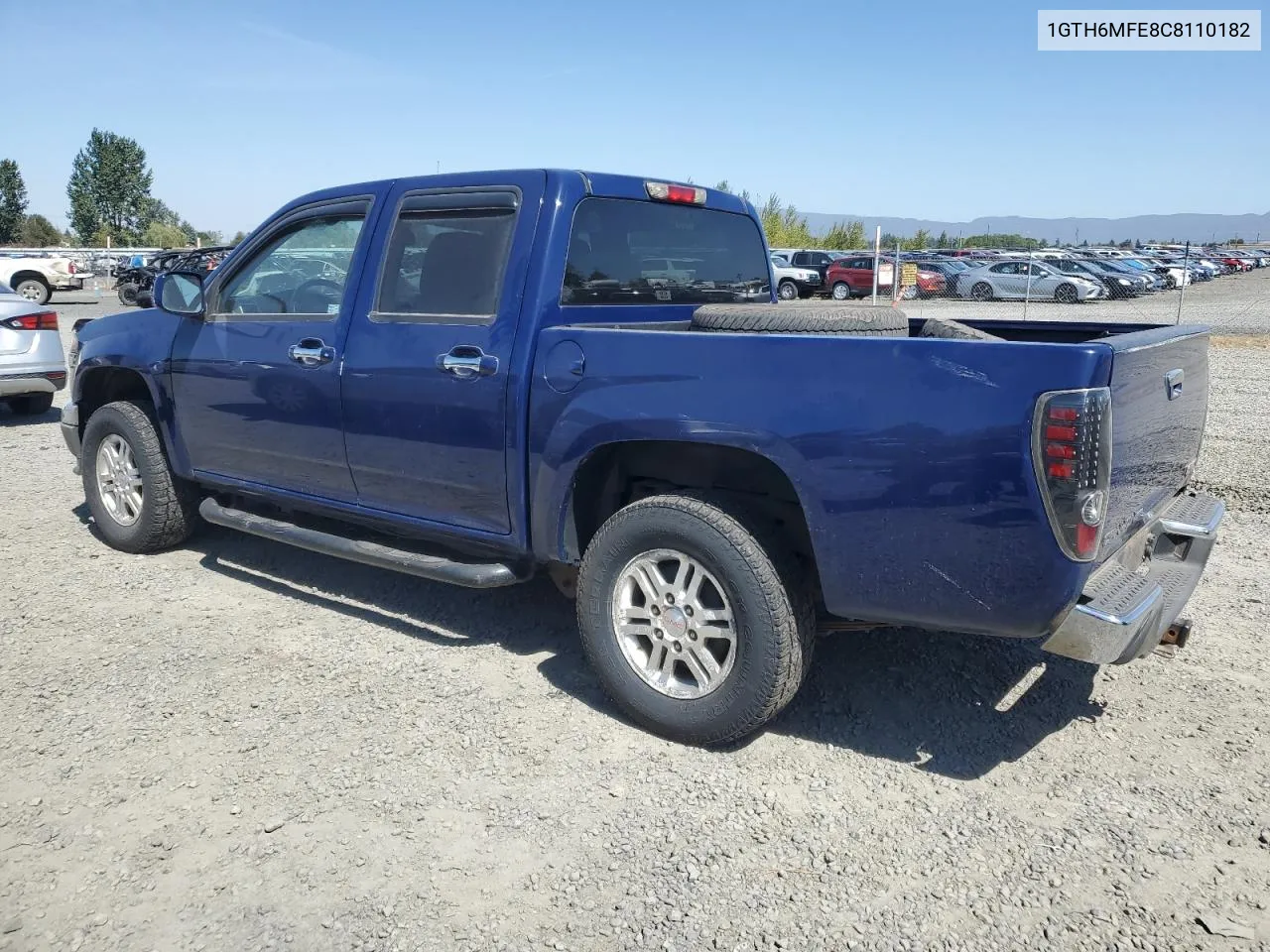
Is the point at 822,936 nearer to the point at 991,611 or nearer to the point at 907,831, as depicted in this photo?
the point at 907,831

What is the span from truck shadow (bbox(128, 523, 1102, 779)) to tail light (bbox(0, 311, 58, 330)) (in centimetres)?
561

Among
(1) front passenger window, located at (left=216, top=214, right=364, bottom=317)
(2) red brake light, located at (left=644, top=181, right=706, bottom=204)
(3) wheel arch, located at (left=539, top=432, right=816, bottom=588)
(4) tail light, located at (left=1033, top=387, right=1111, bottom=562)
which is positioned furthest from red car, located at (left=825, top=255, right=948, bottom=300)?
(4) tail light, located at (left=1033, top=387, right=1111, bottom=562)

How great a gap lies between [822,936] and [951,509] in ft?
3.95

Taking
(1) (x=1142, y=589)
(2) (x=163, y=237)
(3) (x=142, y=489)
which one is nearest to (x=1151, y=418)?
(1) (x=1142, y=589)

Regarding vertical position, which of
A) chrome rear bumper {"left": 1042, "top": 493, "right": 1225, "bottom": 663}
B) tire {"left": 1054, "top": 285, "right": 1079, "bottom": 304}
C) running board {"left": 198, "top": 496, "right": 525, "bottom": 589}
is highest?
chrome rear bumper {"left": 1042, "top": 493, "right": 1225, "bottom": 663}

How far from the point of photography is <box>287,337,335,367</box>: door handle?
14.8 ft

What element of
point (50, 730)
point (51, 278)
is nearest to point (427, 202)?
point (50, 730)

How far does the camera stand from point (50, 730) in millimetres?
3773

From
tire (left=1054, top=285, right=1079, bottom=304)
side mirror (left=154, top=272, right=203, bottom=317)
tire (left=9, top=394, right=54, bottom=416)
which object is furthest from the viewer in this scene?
tire (left=1054, top=285, right=1079, bottom=304)

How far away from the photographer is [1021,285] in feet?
99.3

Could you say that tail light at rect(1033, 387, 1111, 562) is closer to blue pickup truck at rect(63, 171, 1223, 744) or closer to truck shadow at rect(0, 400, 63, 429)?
blue pickup truck at rect(63, 171, 1223, 744)

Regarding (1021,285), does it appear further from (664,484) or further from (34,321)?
(664,484)

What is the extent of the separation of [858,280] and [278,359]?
1178 inches

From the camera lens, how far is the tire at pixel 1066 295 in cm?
3002
